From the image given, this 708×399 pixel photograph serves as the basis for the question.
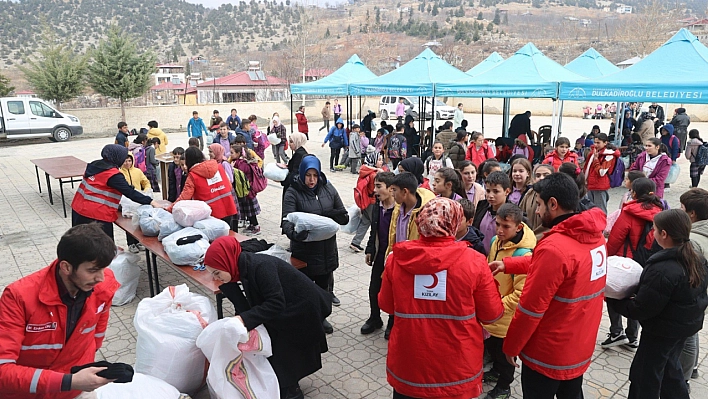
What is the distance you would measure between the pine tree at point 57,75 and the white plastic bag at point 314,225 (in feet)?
81.7

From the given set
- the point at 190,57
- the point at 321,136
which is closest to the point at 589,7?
the point at 190,57

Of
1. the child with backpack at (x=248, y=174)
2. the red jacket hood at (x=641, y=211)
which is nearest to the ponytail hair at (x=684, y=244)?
the red jacket hood at (x=641, y=211)

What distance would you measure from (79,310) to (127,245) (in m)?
5.31

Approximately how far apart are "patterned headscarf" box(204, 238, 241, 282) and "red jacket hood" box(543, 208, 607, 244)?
1.83 m

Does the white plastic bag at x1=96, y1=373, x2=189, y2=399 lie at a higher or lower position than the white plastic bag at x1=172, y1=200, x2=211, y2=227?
lower

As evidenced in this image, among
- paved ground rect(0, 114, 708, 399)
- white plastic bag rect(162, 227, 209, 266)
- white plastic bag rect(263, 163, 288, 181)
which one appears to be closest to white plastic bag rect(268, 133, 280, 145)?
paved ground rect(0, 114, 708, 399)

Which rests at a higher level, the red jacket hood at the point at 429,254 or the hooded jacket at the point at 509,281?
the red jacket hood at the point at 429,254

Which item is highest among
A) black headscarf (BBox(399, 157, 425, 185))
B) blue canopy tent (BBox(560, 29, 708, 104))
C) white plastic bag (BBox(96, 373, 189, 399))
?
blue canopy tent (BBox(560, 29, 708, 104))

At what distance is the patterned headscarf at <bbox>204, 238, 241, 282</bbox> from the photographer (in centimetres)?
287

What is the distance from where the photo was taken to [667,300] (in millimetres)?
2582

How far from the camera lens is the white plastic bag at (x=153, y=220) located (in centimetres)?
473

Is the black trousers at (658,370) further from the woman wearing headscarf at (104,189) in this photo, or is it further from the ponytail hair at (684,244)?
the woman wearing headscarf at (104,189)

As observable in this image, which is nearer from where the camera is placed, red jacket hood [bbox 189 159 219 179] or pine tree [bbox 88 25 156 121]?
red jacket hood [bbox 189 159 219 179]

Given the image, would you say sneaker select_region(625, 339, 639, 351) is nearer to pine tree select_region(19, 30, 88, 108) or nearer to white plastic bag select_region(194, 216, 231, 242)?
white plastic bag select_region(194, 216, 231, 242)
